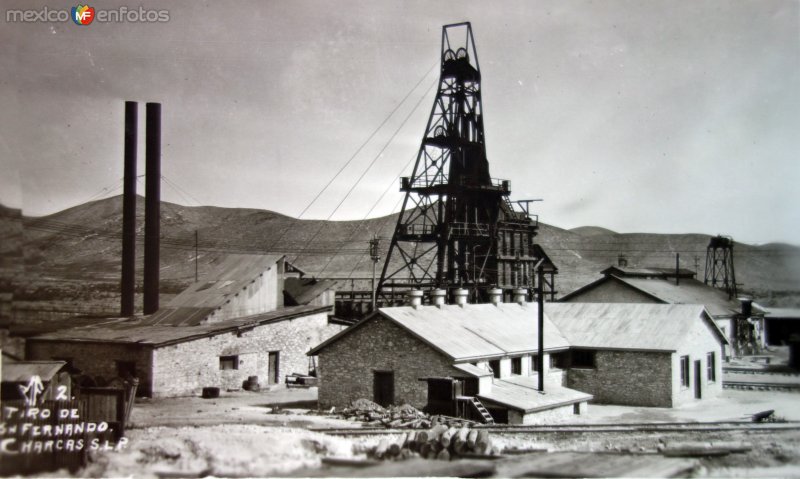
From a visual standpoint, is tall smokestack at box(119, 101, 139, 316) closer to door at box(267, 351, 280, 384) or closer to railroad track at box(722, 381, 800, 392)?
door at box(267, 351, 280, 384)

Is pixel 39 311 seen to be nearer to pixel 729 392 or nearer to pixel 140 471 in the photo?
pixel 140 471

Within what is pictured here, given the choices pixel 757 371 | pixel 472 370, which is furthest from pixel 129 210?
pixel 757 371

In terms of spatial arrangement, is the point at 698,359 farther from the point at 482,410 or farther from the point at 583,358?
the point at 482,410

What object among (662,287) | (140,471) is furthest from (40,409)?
(662,287)

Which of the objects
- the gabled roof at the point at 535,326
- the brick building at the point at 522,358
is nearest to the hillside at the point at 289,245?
the gabled roof at the point at 535,326

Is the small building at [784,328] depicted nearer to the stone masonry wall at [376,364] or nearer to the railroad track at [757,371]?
the stone masonry wall at [376,364]

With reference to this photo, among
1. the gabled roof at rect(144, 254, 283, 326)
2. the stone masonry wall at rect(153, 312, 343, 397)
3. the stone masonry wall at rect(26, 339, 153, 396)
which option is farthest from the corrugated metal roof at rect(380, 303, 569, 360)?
the gabled roof at rect(144, 254, 283, 326)
